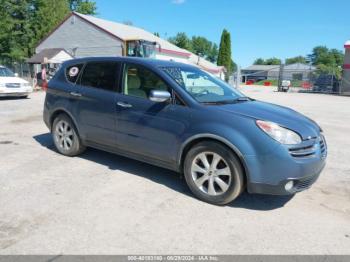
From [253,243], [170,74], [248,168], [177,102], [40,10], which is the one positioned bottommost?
[253,243]

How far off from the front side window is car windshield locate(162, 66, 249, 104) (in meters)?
0.19

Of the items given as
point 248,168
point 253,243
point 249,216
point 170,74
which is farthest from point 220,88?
point 253,243

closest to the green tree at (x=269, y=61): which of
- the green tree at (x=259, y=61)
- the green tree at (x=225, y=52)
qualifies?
the green tree at (x=259, y=61)

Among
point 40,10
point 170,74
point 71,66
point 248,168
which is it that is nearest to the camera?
point 248,168

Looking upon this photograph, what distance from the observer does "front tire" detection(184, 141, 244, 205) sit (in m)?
4.02

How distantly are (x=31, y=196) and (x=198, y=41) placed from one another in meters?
116

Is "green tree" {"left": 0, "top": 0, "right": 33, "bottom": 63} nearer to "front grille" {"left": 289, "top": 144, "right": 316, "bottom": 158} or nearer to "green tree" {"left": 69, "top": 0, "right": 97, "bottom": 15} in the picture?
"green tree" {"left": 69, "top": 0, "right": 97, "bottom": 15}

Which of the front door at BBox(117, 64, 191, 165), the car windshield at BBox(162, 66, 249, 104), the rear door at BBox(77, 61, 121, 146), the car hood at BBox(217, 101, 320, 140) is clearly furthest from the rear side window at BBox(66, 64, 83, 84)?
the car hood at BBox(217, 101, 320, 140)

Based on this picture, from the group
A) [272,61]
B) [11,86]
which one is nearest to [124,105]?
[11,86]

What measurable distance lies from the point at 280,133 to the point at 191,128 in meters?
1.04

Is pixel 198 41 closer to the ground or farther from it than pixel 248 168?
farther from it

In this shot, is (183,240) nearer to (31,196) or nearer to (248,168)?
(248,168)

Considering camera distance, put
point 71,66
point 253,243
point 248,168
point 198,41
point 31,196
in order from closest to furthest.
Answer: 1. point 253,243
2. point 248,168
3. point 31,196
4. point 71,66
5. point 198,41

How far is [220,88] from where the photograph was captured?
5.20m
